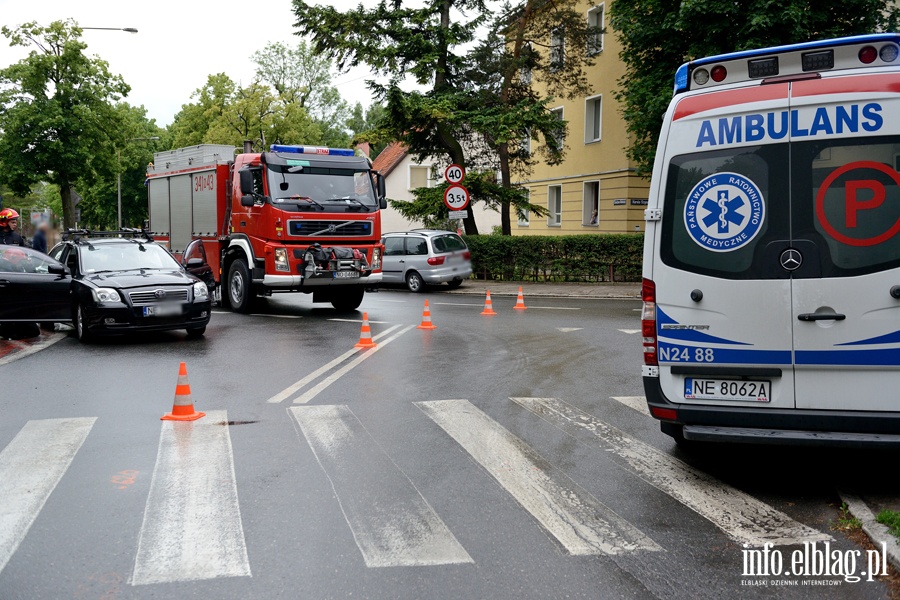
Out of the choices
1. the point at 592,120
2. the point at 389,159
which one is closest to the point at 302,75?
the point at 389,159

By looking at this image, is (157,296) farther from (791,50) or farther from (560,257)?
(560,257)

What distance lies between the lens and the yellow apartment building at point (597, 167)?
3158 centimetres

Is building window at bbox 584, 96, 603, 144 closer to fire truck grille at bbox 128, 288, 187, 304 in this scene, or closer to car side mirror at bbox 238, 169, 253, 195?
car side mirror at bbox 238, 169, 253, 195

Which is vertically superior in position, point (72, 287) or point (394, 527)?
point (72, 287)

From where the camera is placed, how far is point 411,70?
26.1 m

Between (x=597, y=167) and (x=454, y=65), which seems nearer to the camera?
(x=454, y=65)

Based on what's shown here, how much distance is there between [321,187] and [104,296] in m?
5.57

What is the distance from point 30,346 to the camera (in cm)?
1247

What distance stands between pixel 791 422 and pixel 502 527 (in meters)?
1.98

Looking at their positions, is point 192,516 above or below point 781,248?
below

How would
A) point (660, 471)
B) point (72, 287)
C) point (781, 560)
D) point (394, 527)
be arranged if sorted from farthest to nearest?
point (72, 287), point (660, 471), point (394, 527), point (781, 560)

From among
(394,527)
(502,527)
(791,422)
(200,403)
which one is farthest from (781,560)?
(200,403)

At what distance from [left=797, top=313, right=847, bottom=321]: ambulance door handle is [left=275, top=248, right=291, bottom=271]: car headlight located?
11944 mm

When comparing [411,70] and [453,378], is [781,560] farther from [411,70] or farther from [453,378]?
[411,70]
